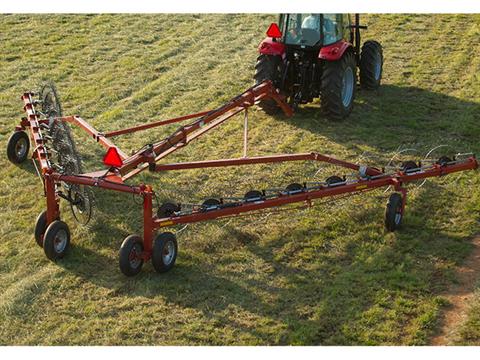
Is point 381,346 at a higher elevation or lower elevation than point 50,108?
lower

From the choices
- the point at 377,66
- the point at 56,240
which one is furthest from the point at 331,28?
the point at 56,240

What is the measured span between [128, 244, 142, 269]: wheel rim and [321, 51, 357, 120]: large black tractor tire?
4710 millimetres

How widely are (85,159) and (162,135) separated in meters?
1.29

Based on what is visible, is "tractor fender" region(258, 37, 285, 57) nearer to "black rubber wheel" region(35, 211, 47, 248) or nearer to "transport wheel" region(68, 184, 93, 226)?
"transport wheel" region(68, 184, 93, 226)

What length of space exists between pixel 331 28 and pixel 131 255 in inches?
215

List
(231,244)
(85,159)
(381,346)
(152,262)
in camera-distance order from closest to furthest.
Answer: (381,346) < (152,262) < (231,244) < (85,159)

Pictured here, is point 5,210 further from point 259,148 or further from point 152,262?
point 259,148

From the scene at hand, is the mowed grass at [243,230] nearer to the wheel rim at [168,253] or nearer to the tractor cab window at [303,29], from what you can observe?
the wheel rim at [168,253]

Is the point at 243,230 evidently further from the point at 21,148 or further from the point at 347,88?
the point at 347,88

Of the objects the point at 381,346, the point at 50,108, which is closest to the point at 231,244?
the point at 381,346

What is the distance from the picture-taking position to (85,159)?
11.1 meters

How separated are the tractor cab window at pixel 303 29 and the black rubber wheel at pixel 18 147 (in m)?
3.91

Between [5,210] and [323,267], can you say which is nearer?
[323,267]

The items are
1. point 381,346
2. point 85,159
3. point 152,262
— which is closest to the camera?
point 381,346
